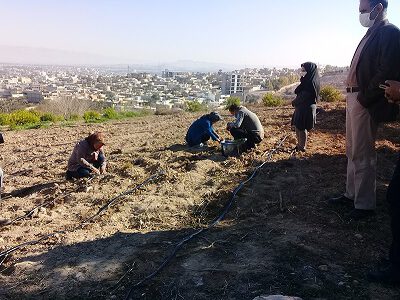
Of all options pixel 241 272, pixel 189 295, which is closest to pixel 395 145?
pixel 241 272

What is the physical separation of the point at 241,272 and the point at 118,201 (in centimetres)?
241

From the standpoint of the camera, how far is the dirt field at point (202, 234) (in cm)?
269

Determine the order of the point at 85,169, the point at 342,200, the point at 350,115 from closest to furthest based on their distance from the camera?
1. the point at 350,115
2. the point at 342,200
3. the point at 85,169

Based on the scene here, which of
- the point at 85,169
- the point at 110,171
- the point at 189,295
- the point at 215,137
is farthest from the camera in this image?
the point at 215,137

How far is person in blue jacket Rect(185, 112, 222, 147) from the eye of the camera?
7.36 metres

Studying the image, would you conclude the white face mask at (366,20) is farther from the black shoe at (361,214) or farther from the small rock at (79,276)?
the small rock at (79,276)

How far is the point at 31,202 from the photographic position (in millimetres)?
5250

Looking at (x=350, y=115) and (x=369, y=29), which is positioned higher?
(x=369, y=29)

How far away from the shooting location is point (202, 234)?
350 centimetres

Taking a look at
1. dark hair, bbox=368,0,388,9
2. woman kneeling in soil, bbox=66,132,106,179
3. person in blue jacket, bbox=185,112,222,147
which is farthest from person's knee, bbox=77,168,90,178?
dark hair, bbox=368,0,388,9

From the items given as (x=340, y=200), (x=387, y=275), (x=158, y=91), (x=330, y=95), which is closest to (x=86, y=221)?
(x=340, y=200)

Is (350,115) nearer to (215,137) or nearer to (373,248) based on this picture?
(373,248)

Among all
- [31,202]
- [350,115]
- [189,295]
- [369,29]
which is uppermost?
[369,29]

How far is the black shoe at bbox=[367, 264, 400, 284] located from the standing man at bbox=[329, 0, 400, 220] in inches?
37.1
